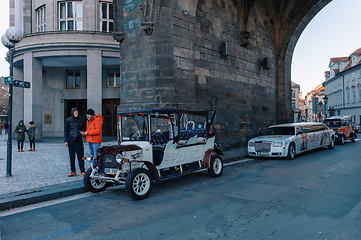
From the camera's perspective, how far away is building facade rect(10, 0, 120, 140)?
66.1 feet

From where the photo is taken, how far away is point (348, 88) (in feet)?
178

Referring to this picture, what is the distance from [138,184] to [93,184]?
1.33 meters

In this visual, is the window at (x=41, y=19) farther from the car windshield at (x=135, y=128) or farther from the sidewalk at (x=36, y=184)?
the car windshield at (x=135, y=128)

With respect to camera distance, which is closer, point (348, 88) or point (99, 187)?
point (99, 187)

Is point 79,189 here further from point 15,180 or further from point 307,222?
point 307,222

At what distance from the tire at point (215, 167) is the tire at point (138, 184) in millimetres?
2435

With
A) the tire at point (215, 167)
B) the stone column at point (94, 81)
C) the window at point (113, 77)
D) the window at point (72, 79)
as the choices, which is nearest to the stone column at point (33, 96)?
the stone column at point (94, 81)

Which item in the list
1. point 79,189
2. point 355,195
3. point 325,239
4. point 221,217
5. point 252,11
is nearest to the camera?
point 325,239

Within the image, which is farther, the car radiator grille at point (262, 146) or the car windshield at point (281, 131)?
the car windshield at point (281, 131)

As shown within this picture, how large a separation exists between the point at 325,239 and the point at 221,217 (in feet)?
5.16

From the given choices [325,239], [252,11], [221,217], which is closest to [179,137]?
[221,217]

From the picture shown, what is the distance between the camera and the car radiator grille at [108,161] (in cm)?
630

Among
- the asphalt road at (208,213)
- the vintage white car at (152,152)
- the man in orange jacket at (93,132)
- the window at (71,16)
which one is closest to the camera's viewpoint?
the asphalt road at (208,213)


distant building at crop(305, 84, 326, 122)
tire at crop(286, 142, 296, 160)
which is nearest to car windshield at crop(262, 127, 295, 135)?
tire at crop(286, 142, 296, 160)
